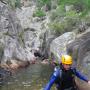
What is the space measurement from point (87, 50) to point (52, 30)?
2382 centimetres

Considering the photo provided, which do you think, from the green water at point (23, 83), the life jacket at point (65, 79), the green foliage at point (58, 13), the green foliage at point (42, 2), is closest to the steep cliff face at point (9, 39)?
the green foliage at point (58, 13)

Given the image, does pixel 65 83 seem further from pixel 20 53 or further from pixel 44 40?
pixel 44 40

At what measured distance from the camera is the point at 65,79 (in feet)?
39.0

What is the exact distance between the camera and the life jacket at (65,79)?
11758 mm

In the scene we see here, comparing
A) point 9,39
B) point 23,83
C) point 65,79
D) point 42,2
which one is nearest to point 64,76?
point 65,79

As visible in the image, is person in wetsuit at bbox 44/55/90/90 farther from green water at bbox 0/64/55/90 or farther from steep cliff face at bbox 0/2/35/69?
steep cliff face at bbox 0/2/35/69

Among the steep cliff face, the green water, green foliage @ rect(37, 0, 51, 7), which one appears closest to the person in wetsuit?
the green water

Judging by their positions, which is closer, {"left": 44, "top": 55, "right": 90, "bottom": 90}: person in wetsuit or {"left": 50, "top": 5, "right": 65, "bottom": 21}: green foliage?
{"left": 44, "top": 55, "right": 90, "bottom": 90}: person in wetsuit

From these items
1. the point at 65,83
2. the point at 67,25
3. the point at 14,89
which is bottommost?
the point at 14,89

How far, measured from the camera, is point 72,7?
49.2 m

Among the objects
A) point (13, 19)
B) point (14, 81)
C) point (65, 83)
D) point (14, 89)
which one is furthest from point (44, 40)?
point (65, 83)

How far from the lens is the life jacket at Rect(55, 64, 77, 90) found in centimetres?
1176

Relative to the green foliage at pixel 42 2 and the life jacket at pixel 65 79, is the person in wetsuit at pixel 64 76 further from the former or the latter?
the green foliage at pixel 42 2

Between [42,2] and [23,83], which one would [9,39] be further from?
[42,2]
